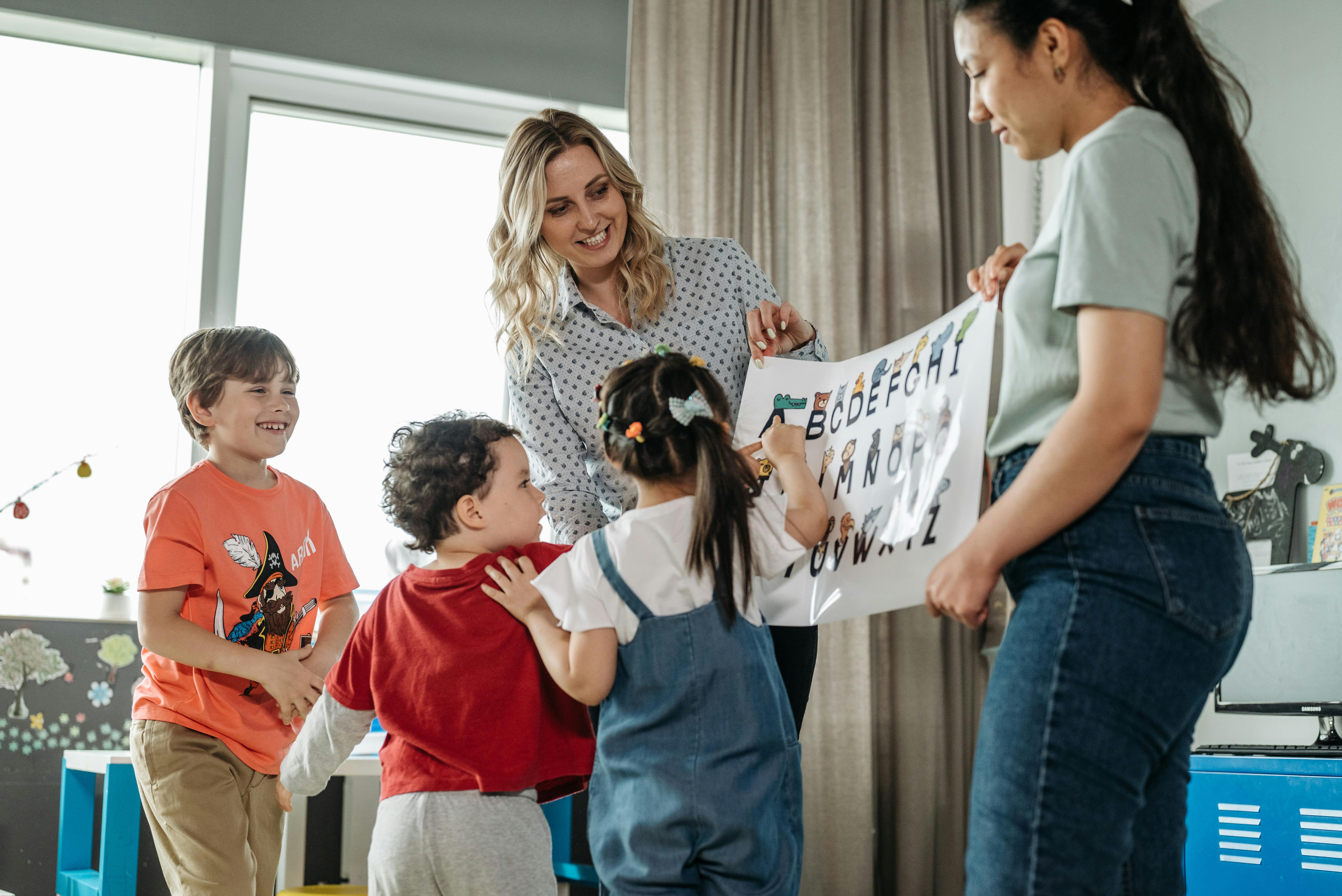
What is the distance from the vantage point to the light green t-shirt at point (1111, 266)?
2.99ft

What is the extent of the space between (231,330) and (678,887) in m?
1.21

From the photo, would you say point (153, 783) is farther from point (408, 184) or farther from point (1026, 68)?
point (408, 184)

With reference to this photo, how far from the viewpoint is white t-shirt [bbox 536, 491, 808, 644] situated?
130 cm

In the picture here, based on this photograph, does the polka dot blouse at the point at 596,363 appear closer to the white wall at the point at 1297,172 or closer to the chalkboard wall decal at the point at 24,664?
the chalkboard wall decal at the point at 24,664

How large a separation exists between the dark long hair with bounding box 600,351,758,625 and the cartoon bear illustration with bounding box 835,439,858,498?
0.37 ft

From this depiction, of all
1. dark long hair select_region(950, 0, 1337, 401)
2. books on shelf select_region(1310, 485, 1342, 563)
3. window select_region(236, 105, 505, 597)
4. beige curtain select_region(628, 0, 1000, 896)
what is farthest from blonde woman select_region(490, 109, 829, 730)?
books on shelf select_region(1310, 485, 1342, 563)

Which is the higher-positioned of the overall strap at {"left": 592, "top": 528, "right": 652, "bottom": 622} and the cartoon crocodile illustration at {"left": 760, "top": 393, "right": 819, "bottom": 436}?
the cartoon crocodile illustration at {"left": 760, "top": 393, "right": 819, "bottom": 436}

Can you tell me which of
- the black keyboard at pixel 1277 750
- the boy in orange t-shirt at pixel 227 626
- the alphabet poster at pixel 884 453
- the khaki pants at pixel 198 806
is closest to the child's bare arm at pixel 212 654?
the boy in orange t-shirt at pixel 227 626

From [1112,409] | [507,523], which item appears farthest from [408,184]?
[1112,409]

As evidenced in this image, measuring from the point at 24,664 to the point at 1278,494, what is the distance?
9.76ft

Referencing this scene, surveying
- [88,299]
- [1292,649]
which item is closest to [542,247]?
[88,299]

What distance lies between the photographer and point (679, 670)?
4.24 ft

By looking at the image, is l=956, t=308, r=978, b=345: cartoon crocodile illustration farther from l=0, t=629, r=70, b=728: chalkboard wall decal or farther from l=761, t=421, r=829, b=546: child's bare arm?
l=0, t=629, r=70, b=728: chalkboard wall decal

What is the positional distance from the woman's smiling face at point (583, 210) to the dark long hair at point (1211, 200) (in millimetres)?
780
